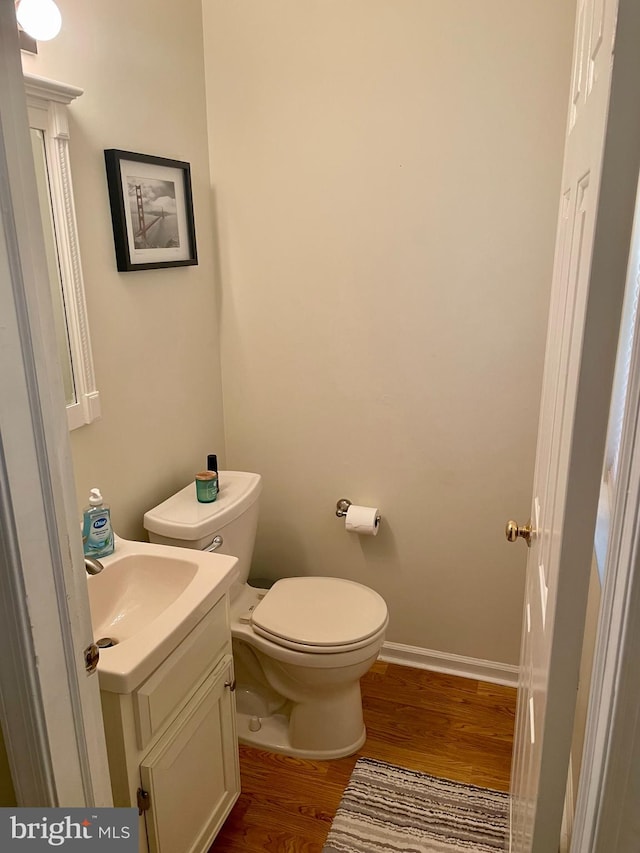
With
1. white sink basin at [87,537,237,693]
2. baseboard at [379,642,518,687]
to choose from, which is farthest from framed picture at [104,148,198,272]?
baseboard at [379,642,518,687]

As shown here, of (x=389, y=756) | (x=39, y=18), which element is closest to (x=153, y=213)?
(x=39, y=18)

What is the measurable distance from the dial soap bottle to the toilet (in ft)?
0.72

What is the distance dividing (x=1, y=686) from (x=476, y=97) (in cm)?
196

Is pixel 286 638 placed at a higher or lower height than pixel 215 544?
lower

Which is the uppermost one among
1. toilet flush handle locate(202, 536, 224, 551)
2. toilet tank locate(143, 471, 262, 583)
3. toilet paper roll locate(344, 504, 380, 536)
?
toilet tank locate(143, 471, 262, 583)

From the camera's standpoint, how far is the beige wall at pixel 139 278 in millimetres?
1708

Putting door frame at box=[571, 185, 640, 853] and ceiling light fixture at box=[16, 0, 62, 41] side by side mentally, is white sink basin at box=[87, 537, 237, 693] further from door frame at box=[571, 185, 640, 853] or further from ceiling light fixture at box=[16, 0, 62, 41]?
ceiling light fixture at box=[16, 0, 62, 41]

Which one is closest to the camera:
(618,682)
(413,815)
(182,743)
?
(618,682)

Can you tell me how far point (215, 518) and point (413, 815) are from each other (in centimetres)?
104

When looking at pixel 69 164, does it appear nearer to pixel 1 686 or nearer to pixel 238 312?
pixel 238 312

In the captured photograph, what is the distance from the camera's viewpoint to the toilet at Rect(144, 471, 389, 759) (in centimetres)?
195

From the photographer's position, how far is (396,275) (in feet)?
7.26

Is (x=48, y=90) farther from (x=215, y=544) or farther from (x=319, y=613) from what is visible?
(x=319, y=613)

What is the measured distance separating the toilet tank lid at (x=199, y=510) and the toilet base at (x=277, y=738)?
0.74m
